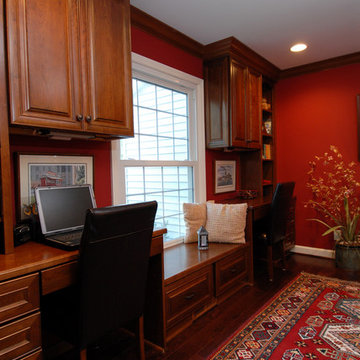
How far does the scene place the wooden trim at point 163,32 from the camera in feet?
8.05

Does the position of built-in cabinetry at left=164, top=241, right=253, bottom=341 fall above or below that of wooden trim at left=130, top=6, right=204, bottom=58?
below

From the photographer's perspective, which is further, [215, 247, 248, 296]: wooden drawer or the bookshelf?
the bookshelf

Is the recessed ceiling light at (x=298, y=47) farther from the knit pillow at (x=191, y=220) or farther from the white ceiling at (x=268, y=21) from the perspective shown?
the knit pillow at (x=191, y=220)

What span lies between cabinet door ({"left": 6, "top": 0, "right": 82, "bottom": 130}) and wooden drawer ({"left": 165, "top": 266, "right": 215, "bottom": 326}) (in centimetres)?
131

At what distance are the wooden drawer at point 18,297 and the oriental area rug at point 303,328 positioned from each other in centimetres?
120

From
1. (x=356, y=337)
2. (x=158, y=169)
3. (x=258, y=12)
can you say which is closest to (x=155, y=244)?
(x=158, y=169)

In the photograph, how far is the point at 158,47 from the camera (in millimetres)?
2717

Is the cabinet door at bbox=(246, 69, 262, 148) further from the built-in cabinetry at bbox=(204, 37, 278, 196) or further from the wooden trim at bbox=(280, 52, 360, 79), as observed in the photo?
the wooden trim at bbox=(280, 52, 360, 79)

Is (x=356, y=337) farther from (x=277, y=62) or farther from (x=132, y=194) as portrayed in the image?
(x=277, y=62)

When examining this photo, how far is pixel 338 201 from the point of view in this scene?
12.4 ft

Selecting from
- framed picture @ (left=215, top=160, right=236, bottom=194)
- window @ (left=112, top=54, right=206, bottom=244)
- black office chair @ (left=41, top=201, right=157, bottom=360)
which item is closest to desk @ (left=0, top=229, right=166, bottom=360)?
black office chair @ (left=41, top=201, right=157, bottom=360)

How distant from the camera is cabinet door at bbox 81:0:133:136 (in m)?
1.73

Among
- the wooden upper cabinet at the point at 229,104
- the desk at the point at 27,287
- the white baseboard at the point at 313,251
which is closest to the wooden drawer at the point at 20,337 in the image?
the desk at the point at 27,287

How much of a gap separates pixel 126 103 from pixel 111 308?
1.26m
